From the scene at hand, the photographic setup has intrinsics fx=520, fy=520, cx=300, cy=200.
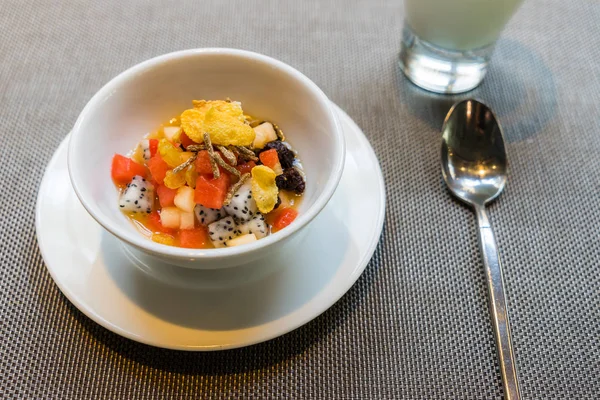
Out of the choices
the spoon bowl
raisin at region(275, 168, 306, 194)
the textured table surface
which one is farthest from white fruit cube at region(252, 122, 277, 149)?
the spoon bowl

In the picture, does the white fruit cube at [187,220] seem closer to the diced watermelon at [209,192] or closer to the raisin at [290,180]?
the diced watermelon at [209,192]

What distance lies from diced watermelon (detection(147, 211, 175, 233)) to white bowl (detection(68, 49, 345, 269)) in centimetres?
4

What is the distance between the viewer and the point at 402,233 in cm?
165

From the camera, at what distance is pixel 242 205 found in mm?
1396

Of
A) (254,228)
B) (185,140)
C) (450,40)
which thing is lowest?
(254,228)

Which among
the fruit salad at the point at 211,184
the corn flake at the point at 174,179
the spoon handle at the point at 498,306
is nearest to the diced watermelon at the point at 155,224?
the fruit salad at the point at 211,184

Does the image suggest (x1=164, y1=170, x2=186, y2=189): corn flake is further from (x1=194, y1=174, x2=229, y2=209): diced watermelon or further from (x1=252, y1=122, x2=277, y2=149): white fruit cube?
(x1=252, y1=122, x2=277, y2=149): white fruit cube

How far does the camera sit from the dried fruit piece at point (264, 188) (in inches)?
54.8

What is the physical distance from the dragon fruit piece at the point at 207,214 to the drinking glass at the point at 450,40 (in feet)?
3.45

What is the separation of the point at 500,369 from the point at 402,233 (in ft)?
1.58

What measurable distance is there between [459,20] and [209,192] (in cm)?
107

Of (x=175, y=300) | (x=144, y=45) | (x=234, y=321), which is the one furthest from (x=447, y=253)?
(x=144, y=45)

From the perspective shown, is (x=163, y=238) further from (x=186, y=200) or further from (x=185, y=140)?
(x=185, y=140)

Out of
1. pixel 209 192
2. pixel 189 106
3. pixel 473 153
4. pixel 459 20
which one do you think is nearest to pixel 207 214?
pixel 209 192
